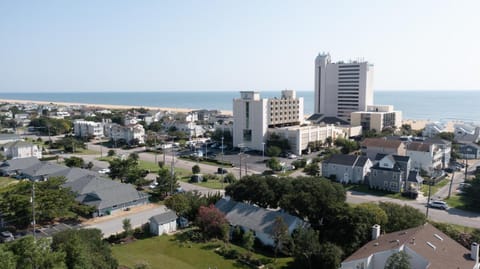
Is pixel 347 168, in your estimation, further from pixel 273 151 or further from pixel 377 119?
pixel 377 119

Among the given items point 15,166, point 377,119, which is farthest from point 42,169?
point 377,119

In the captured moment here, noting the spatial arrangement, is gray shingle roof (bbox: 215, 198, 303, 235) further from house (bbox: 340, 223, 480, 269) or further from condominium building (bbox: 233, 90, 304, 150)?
condominium building (bbox: 233, 90, 304, 150)

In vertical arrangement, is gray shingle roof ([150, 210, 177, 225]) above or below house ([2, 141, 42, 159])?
below

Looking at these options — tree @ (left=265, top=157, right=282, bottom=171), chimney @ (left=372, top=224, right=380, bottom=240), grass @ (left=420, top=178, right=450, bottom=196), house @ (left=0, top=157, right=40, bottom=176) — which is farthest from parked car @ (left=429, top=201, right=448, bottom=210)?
house @ (left=0, top=157, right=40, bottom=176)

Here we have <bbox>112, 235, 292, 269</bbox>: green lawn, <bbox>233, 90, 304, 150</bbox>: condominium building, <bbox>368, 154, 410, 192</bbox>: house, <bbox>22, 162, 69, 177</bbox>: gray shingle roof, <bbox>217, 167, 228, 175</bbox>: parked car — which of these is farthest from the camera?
<bbox>233, 90, 304, 150</bbox>: condominium building

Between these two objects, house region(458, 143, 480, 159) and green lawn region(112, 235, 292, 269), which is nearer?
green lawn region(112, 235, 292, 269)

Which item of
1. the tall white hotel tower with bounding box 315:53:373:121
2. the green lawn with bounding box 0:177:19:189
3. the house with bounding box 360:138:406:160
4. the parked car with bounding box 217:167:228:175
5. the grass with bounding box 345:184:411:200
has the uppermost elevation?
the tall white hotel tower with bounding box 315:53:373:121

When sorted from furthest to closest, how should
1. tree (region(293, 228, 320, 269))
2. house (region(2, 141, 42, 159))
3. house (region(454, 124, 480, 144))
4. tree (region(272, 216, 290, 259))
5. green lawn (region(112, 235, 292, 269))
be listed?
1. house (region(454, 124, 480, 144))
2. house (region(2, 141, 42, 159))
3. tree (region(272, 216, 290, 259))
4. green lawn (region(112, 235, 292, 269))
5. tree (region(293, 228, 320, 269))
